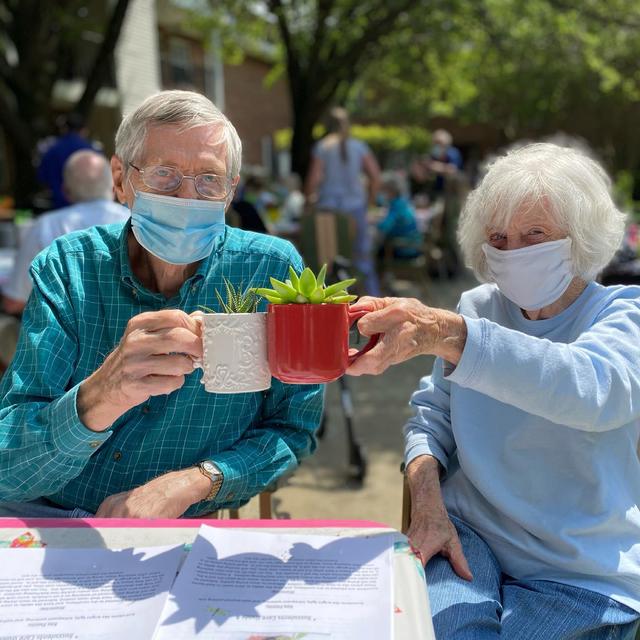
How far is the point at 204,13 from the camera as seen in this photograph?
1537 cm

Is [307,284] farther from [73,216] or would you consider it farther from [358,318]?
[73,216]

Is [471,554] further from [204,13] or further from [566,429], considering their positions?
[204,13]

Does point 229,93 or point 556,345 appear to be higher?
point 556,345

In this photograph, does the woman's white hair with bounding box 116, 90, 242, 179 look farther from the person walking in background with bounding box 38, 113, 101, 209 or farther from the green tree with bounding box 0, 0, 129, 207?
the green tree with bounding box 0, 0, 129, 207

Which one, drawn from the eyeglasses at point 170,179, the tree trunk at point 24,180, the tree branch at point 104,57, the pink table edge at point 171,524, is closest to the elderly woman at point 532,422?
the pink table edge at point 171,524

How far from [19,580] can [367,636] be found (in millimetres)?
575

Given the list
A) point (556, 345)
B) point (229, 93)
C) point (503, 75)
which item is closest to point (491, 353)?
point (556, 345)

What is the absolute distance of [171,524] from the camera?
132 cm

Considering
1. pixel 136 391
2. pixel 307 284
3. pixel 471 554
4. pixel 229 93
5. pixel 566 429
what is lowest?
pixel 229 93

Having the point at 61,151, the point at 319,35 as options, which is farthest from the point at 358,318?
the point at 319,35

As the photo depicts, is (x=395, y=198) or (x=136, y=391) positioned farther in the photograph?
(x=395, y=198)

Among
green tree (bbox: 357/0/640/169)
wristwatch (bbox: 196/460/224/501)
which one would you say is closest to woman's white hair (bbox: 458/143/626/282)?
wristwatch (bbox: 196/460/224/501)

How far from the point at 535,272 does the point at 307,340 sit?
73 cm

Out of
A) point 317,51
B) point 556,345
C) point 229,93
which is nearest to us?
point 556,345
